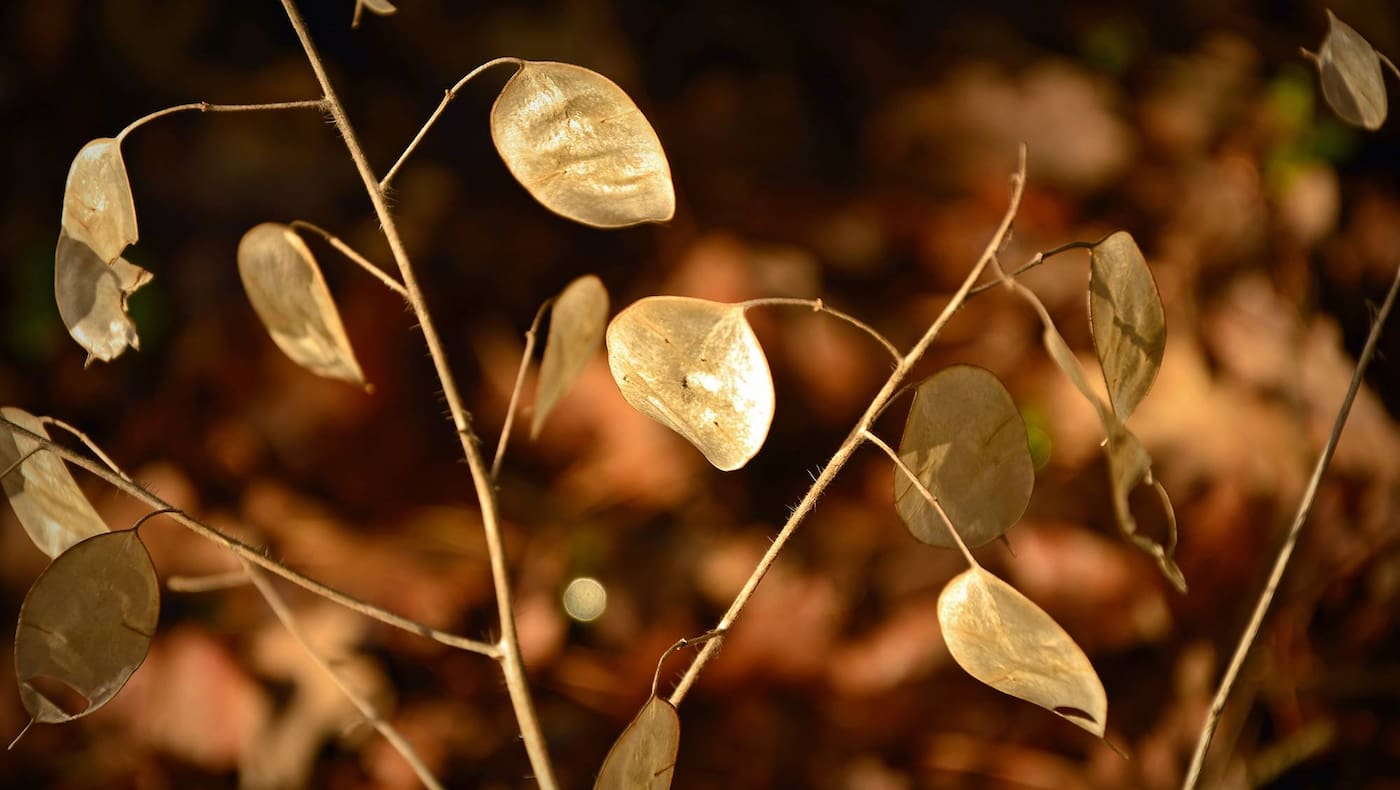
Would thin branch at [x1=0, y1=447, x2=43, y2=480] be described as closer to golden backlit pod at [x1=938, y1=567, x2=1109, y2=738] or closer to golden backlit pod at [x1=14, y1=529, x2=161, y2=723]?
golden backlit pod at [x1=14, y1=529, x2=161, y2=723]

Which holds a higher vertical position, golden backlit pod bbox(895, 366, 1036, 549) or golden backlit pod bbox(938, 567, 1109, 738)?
golden backlit pod bbox(895, 366, 1036, 549)

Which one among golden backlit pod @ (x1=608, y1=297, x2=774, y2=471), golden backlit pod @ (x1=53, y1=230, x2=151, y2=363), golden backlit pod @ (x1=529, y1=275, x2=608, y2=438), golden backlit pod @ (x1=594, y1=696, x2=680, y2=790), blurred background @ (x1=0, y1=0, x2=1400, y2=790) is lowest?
blurred background @ (x1=0, y1=0, x2=1400, y2=790)

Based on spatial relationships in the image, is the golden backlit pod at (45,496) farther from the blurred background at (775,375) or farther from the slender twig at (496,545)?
the blurred background at (775,375)

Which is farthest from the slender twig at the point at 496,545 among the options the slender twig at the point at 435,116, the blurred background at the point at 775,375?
the blurred background at the point at 775,375

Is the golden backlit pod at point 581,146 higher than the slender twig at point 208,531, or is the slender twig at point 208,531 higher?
the golden backlit pod at point 581,146

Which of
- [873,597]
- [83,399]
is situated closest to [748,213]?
[873,597]

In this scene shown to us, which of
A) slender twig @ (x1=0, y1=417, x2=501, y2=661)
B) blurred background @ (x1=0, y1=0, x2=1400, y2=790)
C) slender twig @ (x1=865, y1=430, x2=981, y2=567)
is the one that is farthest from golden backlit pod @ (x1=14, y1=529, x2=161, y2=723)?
blurred background @ (x1=0, y1=0, x2=1400, y2=790)

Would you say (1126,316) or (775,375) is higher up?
(1126,316)

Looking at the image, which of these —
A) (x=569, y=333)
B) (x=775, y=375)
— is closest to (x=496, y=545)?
(x=569, y=333)

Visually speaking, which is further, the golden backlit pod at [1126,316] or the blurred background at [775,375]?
the blurred background at [775,375]

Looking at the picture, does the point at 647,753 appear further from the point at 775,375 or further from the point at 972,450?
the point at 775,375
